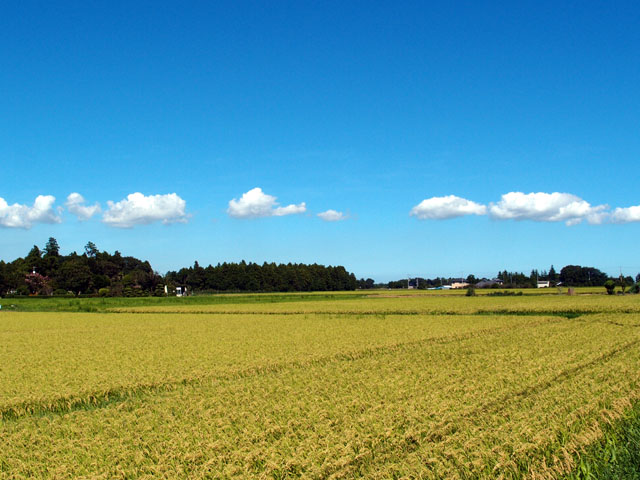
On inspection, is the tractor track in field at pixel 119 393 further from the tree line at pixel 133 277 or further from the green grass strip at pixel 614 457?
the tree line at pixel 133 277

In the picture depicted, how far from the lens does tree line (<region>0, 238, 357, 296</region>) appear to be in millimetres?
93125

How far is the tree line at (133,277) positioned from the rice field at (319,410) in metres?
79.0

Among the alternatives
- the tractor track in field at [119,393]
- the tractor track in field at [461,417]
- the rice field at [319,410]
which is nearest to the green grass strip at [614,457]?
the rice field at [319,410]

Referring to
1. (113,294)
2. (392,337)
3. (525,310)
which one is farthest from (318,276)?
(392,337)

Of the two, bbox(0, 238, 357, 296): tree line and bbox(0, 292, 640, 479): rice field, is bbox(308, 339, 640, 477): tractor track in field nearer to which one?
bbox(0, 292, 640, 479): rice field

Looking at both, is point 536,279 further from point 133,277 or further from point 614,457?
point 614,457

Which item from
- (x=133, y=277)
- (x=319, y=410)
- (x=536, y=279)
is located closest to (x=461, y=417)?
(x=319, y=410)

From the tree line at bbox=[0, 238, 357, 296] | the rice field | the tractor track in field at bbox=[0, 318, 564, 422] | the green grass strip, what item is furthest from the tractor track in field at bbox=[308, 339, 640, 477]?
the tree line at bbox=[0, 238, 357, 296]

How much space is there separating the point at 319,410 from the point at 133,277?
3984 inches

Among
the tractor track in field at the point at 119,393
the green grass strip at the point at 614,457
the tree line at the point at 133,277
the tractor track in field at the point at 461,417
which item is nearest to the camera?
the green grass strip at the point at 614,457

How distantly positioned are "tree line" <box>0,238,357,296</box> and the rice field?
259ft

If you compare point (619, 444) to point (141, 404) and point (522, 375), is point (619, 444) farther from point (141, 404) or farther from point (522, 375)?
point (141, 404)

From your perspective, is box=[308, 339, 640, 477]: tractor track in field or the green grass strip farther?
box=[308, 339, 640, 477]: tractor track in field

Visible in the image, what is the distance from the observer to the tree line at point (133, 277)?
93.1 m
